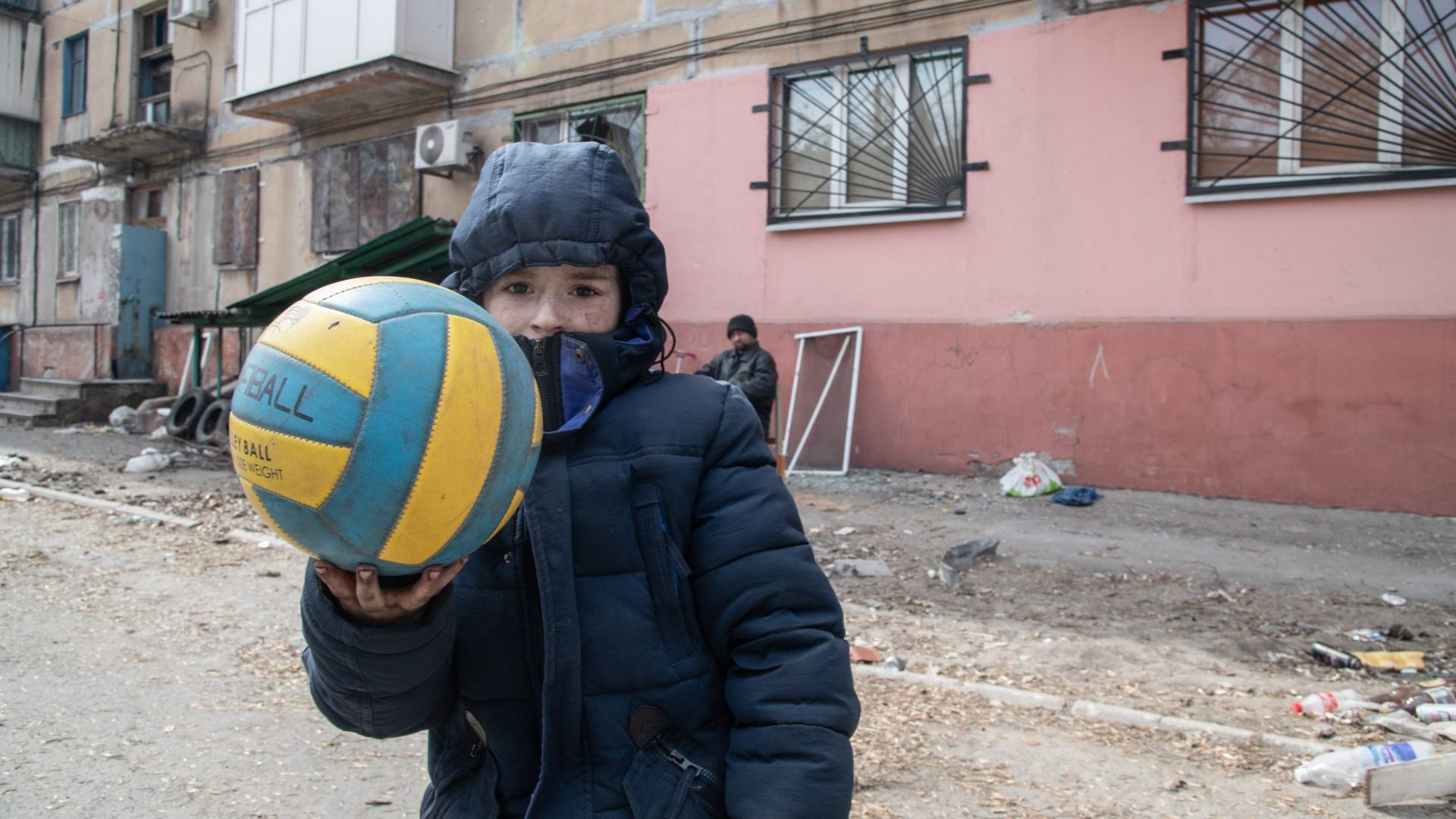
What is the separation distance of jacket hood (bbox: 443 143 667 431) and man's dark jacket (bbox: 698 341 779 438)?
7.37m

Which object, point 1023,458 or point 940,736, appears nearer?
point 940,736

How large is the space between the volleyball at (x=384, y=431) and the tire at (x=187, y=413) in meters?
13.7

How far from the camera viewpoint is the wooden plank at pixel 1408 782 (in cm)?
312

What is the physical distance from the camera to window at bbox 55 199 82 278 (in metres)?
20.0

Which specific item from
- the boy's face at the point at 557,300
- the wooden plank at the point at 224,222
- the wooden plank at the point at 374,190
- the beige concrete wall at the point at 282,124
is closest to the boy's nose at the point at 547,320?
the boy's face at the point at 557,300

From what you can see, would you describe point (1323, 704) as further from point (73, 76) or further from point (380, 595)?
point (73, 76)

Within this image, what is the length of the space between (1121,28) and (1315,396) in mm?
3575

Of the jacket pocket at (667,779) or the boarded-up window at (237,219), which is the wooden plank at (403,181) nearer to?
the boarded-up window at (237,219)

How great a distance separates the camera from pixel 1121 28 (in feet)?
28.7

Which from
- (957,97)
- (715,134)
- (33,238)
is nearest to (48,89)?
(33,238)

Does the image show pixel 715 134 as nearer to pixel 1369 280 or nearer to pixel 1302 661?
pixel 1369 280

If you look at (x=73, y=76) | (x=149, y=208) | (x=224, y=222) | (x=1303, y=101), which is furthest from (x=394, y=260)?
(x=73, y=76)

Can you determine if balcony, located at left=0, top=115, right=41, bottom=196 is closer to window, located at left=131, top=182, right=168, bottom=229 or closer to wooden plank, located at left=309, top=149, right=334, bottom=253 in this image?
window, located at left=131, top=182, right=168, bottom=229

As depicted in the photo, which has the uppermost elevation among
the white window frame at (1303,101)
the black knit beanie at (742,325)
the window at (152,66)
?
the window at (152,66)
